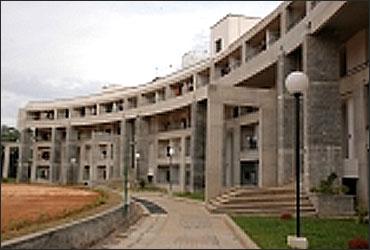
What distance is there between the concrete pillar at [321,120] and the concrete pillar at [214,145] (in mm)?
4606

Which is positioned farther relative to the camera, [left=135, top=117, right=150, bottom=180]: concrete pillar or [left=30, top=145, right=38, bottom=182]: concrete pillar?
[left=30, top=145, right=38, bottom=182]: concrete pillar

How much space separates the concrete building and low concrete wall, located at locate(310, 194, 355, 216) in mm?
1294

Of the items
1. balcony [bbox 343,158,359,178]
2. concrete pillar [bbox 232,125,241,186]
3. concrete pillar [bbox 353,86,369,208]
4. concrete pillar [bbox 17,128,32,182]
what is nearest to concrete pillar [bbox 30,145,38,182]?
concrete pillar [bbox 17,128,32,182]

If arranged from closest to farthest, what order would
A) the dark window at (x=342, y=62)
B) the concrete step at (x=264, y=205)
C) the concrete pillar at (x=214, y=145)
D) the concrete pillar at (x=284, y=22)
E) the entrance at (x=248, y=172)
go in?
the concrete step at (x=264, y=205) → the dark window at (x=342, y=62) → the concrete pillar at (x=214, y=145) → the concrete pillar at (x=284, y=22) → the entrance at (x=248, y=172)

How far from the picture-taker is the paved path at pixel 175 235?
1083 cm

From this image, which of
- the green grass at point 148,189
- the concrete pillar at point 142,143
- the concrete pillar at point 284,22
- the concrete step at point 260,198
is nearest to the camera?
the concrete step at point 260,198

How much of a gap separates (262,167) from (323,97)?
626cm

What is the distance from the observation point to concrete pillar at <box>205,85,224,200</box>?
2452cm

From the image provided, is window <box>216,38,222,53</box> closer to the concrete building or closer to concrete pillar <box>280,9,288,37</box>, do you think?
the concrete building

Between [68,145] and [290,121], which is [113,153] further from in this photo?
[290,121]

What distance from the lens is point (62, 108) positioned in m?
62.2

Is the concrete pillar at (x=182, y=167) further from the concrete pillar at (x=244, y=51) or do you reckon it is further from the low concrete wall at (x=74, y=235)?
the low concrete wall at (x=74, y=235)

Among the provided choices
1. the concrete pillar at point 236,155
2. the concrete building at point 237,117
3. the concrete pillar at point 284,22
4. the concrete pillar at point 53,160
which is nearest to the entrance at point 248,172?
the concrete building at point 237,117

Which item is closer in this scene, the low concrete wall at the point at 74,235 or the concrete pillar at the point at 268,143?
the low concrete wall at the point at 74,235
